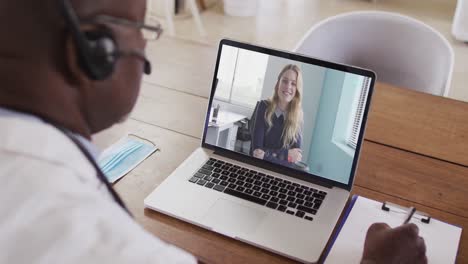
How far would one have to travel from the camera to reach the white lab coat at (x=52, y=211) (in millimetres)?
534

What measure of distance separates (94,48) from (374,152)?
804 mm

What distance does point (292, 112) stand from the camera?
1099 mm

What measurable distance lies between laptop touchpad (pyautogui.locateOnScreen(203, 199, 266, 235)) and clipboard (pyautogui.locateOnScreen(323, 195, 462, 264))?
5.8 inches

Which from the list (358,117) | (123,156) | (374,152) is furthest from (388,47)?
(123,156)

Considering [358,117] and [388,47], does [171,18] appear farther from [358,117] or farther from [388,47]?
[358,117]

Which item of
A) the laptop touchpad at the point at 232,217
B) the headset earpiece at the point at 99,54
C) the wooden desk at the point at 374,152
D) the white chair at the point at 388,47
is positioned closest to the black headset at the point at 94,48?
the headset earpiece at the point at 99,54

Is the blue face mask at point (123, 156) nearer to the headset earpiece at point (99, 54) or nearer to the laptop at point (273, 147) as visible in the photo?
the laptop at point (273, 147)

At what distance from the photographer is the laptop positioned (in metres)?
1.00

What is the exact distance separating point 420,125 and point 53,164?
1019 millimetres

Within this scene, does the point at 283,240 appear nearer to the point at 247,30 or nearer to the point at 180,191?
the point at 180,191

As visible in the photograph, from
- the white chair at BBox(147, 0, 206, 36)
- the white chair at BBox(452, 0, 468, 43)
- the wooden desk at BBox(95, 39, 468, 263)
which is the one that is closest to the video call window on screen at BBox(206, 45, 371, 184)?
the wooden desk at BBox(95, 39, 468, 263)

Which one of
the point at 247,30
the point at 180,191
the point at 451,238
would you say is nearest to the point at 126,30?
the point at 180,191

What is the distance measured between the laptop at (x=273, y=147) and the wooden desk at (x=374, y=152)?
0.04 m

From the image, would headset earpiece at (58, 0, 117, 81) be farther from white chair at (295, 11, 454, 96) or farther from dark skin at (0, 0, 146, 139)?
white chair at (295, 11, 454, 96)
